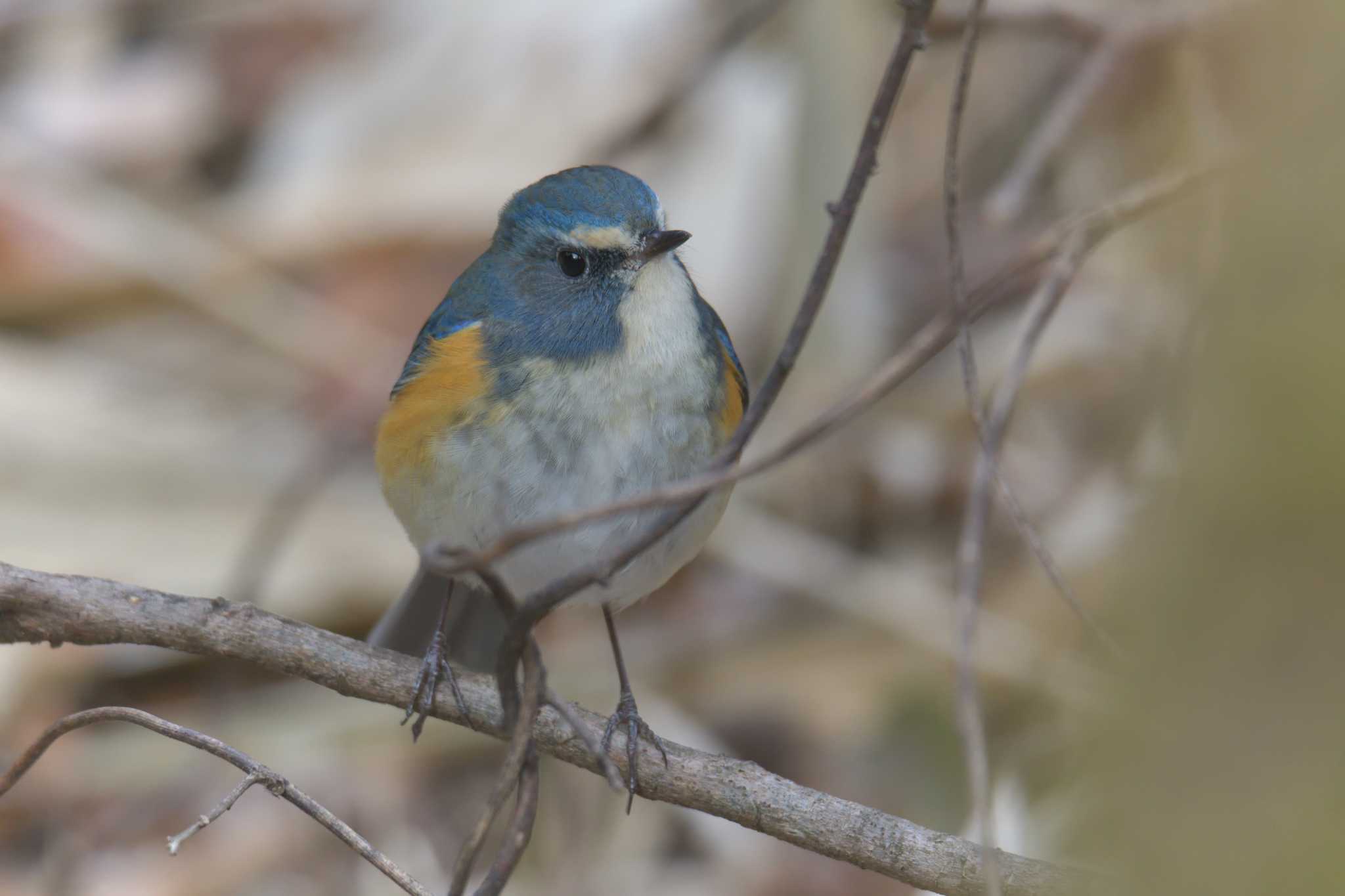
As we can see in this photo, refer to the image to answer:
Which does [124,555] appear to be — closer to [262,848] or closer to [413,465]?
[262,848]

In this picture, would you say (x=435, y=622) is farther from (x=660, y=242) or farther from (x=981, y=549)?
(x=981, y=549)

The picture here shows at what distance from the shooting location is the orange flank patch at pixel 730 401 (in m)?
3.06

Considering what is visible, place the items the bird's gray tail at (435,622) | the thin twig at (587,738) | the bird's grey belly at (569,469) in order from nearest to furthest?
the thin twig at (587,738)
the bird's grey belly at (569,469)
the bird's gray tail at (435,622)

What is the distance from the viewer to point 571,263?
10.1ft

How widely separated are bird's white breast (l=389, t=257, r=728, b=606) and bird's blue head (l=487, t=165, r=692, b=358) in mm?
40

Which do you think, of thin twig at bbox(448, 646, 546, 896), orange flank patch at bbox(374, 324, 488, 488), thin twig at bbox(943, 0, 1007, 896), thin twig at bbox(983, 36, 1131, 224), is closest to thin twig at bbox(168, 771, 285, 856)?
thin twig at bbox(448, 646, 546, 896)

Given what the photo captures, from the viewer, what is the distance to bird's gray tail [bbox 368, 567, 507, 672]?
3.64m

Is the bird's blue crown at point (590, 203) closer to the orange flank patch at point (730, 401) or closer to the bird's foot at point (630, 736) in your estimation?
the orange flank patch at point (730, 401)

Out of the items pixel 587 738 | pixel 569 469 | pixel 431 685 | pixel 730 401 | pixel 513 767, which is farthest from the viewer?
pixel 730 401

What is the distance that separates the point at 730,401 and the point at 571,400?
38cm

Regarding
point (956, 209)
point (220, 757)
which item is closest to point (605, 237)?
point (956, 209)

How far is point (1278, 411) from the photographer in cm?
135

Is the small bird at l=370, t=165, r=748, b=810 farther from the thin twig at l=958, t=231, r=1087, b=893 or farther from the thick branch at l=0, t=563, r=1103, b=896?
the thin twig at l=958, t=231, r=1087, b=893

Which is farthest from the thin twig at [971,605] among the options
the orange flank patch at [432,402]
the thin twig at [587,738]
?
the orange flank patch at [432,402]
